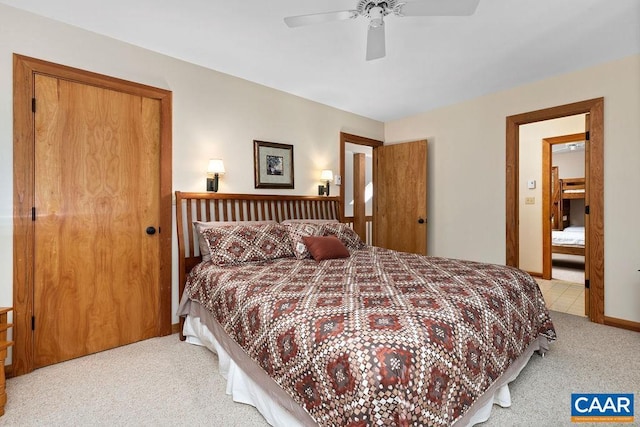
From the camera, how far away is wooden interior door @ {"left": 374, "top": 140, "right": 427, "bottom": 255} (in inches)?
175

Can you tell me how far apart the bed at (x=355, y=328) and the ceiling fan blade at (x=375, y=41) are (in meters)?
1.58

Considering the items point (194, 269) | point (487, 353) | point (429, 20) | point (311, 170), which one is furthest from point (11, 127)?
point (487, 353)

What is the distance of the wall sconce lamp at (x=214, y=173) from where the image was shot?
120 inches

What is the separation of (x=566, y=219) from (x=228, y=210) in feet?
25.2

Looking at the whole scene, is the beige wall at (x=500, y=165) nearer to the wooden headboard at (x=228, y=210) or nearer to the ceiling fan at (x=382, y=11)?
the wooden headboard at (x=228, y=210)

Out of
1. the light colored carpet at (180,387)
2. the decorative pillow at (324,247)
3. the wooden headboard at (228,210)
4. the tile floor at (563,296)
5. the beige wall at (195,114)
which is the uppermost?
the beige wall at (195,114)

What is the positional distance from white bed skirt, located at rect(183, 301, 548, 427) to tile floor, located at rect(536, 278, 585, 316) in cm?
157

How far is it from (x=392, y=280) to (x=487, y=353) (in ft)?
2.09

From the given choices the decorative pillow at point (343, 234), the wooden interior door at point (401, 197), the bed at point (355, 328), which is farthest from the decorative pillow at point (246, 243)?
the wooden interior door at point (401, 197)

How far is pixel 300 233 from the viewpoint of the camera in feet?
9.87

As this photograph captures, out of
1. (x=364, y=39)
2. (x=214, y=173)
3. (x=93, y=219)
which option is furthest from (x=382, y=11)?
(x=93, y=219)

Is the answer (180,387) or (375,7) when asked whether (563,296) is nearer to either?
(375,7)

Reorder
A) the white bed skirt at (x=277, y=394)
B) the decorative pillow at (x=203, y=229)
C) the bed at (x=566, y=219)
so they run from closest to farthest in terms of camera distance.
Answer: the white bed skirt at (x=277, y=394) < the decorative pillow at (x=203, y=229) < the bed at (x=566, y=219)

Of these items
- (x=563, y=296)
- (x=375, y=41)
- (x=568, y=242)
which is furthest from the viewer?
(x=568, y=242)
